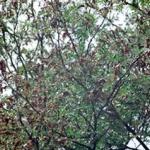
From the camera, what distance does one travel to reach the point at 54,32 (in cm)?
1473

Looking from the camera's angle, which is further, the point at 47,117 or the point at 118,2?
the point at 47,117

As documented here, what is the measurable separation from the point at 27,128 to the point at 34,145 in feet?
1.86

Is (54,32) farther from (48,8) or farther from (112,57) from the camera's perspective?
(112,57)

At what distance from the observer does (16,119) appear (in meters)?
12.6

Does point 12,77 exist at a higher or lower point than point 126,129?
higher

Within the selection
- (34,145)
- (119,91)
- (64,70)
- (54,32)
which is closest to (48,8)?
(54,32)

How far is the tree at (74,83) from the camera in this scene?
12.5 meters

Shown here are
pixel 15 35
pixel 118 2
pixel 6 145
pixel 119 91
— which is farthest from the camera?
pixel 15 35

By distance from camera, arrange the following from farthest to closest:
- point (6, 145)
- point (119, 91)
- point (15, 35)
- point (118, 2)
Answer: point (15, 35)
point (119, 91)
point (6, 145)
point (118, 2)

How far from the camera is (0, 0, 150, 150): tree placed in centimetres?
1246

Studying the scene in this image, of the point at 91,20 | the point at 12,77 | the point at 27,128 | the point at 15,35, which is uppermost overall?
the point at 15,35

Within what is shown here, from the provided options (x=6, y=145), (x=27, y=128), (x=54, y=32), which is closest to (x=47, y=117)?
(x=27, y=128)

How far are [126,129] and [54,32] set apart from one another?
4453 millimetres

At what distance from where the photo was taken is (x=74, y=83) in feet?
45.3
